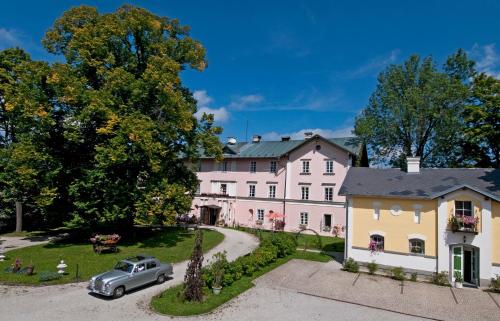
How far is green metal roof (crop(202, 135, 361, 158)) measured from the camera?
3631cm

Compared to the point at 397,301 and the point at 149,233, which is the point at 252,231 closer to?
the point at 149,233

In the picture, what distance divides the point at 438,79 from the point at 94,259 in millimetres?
37234

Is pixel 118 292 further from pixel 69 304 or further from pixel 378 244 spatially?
pixel 378 244

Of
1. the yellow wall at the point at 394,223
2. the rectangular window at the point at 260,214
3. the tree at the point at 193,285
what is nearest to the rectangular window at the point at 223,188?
the rectangular window at the point at 260,214

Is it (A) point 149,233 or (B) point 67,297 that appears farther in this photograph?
(A) point 149,233

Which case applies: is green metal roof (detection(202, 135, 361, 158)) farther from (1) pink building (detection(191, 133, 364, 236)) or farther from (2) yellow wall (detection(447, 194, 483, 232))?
(2) yellow wall (detection(447, 194, 483, 232))

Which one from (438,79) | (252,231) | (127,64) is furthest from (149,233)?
(438,79)

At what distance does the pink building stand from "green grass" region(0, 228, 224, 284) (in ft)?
36.2

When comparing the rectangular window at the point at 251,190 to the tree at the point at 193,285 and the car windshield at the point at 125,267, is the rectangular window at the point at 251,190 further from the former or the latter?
the tree at the point at 193,285

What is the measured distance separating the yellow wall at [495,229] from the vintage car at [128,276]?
1852 cm

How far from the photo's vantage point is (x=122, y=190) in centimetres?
2405

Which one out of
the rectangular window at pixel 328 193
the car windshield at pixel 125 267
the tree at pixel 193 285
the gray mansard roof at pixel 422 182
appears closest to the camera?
the tree at pixel 193 285

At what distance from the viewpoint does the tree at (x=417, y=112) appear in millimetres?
34562

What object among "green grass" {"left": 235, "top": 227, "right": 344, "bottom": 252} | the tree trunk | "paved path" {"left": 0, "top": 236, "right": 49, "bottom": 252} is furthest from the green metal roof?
the tree trunk
